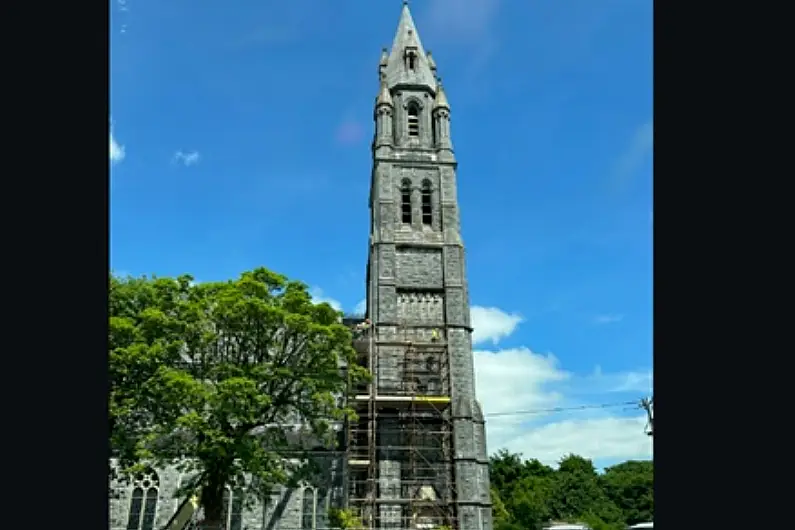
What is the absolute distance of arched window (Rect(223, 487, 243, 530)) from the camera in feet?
99.5

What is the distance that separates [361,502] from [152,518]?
32.3 ft

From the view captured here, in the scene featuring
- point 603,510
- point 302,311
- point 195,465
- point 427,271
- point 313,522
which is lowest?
point 603,510

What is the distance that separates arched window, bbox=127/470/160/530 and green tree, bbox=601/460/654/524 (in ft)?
146

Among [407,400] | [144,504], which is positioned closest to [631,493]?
[407,400]

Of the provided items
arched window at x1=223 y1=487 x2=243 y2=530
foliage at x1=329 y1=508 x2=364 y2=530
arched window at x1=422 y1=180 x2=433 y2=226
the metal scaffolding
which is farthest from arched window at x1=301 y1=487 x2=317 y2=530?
arched window at x1=422 y1=180 x2=433 y2=226

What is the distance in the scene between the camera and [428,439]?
31.6 m

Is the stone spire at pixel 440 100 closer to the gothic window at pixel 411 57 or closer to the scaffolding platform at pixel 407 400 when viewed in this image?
the gothic window at pixel 411 57

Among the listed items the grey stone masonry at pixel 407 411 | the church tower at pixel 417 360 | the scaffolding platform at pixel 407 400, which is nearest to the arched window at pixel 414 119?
the church tower at pixel 417 360

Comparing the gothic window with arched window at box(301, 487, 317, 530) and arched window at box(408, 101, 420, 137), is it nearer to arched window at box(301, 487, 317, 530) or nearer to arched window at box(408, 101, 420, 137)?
A: arched window at box(408, 101, 420, 137)

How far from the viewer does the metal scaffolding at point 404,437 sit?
97.2 ft

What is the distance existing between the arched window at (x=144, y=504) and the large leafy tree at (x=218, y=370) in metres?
7.68

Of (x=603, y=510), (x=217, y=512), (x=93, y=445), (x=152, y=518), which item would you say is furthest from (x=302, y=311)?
(x=603, y=510)

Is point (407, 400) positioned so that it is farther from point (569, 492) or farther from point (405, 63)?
point (569, 492)
